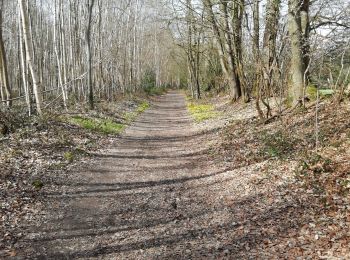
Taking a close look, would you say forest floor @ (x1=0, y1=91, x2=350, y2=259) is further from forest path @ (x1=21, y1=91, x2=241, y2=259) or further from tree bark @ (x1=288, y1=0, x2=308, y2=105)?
tree bark @ (x1=288, y1=0, x2=308, y2=105)

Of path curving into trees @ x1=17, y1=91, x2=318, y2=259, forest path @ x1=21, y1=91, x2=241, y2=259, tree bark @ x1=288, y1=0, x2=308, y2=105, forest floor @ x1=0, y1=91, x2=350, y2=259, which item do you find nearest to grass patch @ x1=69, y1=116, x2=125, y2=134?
forest floor @ x1=0, y1=91, x2=350, y2=259

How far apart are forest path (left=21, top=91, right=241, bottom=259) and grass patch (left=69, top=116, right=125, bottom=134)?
148 inches

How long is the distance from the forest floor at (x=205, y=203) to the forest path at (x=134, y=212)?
0.02m

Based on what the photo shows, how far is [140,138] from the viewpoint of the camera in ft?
46.4

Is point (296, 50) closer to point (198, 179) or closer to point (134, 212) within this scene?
point (198, 179)

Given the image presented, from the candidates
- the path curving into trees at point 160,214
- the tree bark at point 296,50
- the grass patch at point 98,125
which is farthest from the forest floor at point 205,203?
the grass patch at point 98,125

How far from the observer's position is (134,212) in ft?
22.2

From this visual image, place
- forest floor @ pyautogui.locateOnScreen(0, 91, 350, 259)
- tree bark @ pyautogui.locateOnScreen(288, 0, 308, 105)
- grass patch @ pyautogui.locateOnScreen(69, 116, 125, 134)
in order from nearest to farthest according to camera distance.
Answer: forest floor @ pyautogui.locateOnScreen(0, 91, 350, 259) → tree bark @ pyautogui.locateOnScreen(288, 0, 308, 105) → grass patch @ pyautogui.locateOnScreen(69, 116, 125, 134)

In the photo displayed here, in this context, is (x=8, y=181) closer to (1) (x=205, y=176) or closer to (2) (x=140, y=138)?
(1) (x=205, y=176)

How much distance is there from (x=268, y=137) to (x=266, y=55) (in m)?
4.38

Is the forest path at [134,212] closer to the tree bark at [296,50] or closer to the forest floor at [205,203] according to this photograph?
the forest floor at [205,203]

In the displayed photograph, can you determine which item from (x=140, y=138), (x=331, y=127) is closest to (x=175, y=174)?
(x=331, y=127)

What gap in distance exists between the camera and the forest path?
538 cm

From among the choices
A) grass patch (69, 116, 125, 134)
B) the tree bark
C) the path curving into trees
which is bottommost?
the path curving into trees
